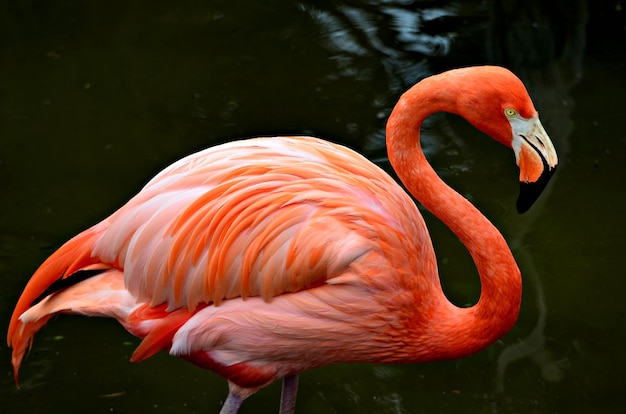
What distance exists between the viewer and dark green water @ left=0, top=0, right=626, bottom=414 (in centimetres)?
383

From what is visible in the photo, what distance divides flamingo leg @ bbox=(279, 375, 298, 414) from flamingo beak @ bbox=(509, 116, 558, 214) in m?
1.11

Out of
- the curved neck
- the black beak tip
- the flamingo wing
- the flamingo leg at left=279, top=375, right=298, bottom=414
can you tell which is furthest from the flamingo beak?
the flamingo leg at left=279, top=375, right=298, bottom=414

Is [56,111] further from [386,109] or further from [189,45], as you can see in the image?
[386,109]

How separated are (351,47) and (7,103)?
2041 millimetres

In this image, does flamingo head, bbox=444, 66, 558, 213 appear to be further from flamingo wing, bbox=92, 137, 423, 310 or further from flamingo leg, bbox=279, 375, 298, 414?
flamingo leg, bbox=279, 375, 298, 414

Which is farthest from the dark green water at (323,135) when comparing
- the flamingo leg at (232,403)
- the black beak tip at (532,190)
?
the black beak tip at (532,190)

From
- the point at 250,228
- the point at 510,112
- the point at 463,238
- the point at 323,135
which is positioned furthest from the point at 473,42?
the point at 250,228

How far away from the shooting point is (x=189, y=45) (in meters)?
5.83

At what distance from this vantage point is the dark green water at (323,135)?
3830mm

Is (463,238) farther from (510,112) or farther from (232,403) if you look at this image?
(232,403)

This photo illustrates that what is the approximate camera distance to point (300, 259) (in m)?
2.91

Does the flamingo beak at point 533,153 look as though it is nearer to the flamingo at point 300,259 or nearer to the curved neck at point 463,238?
the flamingo at point 300,259

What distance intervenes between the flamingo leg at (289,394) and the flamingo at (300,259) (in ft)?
0.89

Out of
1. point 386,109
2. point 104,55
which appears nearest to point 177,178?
point 386,109
